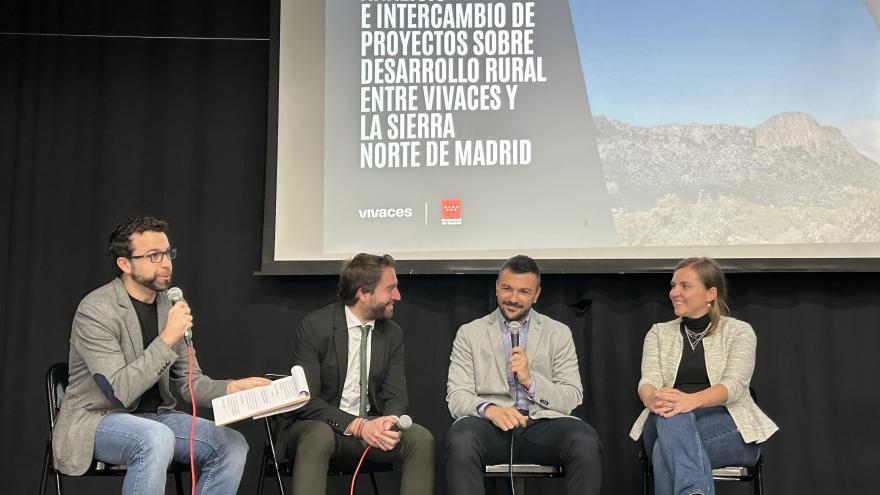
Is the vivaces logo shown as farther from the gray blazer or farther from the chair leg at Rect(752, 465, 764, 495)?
the chair leg at Rect(752, 465, 764, 495)

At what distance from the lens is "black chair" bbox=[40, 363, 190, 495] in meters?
3.23

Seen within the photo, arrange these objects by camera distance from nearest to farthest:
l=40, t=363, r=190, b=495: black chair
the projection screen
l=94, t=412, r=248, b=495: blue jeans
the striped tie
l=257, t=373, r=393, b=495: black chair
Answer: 1. l=94, t=412, r=248, b=495: blue jeans
2. l=40, t=363, r=190, b=495: black chair
3. l=257, t=373, r=393, b=495: black chair
4. the striped tie
5. the projection screen

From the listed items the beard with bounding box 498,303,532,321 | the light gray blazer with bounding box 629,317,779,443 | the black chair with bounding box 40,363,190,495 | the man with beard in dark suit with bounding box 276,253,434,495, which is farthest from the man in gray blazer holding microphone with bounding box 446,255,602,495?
the black chair with bounding box 40,363,190,495

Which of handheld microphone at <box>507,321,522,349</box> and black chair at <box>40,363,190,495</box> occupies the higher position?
handheld microphone at <box>507,321,522,349</box>

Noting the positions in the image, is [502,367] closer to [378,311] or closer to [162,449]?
[378,311]

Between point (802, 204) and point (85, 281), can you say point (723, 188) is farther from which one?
point (85, 281)

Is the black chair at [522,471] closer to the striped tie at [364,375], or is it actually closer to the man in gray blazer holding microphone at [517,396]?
the man in gray blazer holding microphone at [517,396]

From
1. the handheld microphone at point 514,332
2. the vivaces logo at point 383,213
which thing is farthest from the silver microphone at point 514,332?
the vivaces logo at point 383,213

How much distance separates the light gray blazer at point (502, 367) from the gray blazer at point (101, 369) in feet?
Answer: 3.78

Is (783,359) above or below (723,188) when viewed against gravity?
below

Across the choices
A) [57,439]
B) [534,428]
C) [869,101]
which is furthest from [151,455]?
[869,101]

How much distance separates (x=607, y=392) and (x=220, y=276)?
200 centimetres

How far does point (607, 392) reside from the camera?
4.45 m

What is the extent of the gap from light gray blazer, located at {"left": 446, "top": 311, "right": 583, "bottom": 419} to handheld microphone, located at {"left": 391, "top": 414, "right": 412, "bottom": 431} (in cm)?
31
